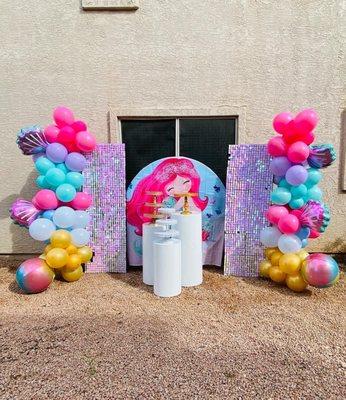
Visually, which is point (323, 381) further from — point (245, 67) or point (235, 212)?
point (245, 67)

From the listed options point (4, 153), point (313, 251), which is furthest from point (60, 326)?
point (313, 251)

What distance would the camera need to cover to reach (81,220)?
4.02 metres

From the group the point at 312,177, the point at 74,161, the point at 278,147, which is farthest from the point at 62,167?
the point at 312,177

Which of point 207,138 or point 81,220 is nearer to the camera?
point 81,220

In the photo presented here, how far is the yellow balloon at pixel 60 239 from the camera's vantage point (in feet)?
12.5

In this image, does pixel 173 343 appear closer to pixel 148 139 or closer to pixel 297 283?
pixel 297 283

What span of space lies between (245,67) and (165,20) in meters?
1.33

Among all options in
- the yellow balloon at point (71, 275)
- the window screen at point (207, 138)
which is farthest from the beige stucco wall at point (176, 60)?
the yellow balloon at point (71, 275)

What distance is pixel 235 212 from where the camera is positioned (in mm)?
4312

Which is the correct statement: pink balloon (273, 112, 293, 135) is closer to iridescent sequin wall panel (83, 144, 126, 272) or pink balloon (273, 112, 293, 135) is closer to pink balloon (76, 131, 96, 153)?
iridescent sequin wall panel (83, 144, 126, 272)

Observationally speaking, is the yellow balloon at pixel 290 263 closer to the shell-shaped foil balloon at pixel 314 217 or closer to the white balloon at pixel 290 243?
the white balloon at pixel 290 243

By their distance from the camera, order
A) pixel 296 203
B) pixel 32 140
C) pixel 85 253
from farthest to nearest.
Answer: pixel 85 253
pixel 32 140
pixel 296 203

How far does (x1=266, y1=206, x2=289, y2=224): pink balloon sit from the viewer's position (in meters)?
3.78

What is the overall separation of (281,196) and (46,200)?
9.43 feet
